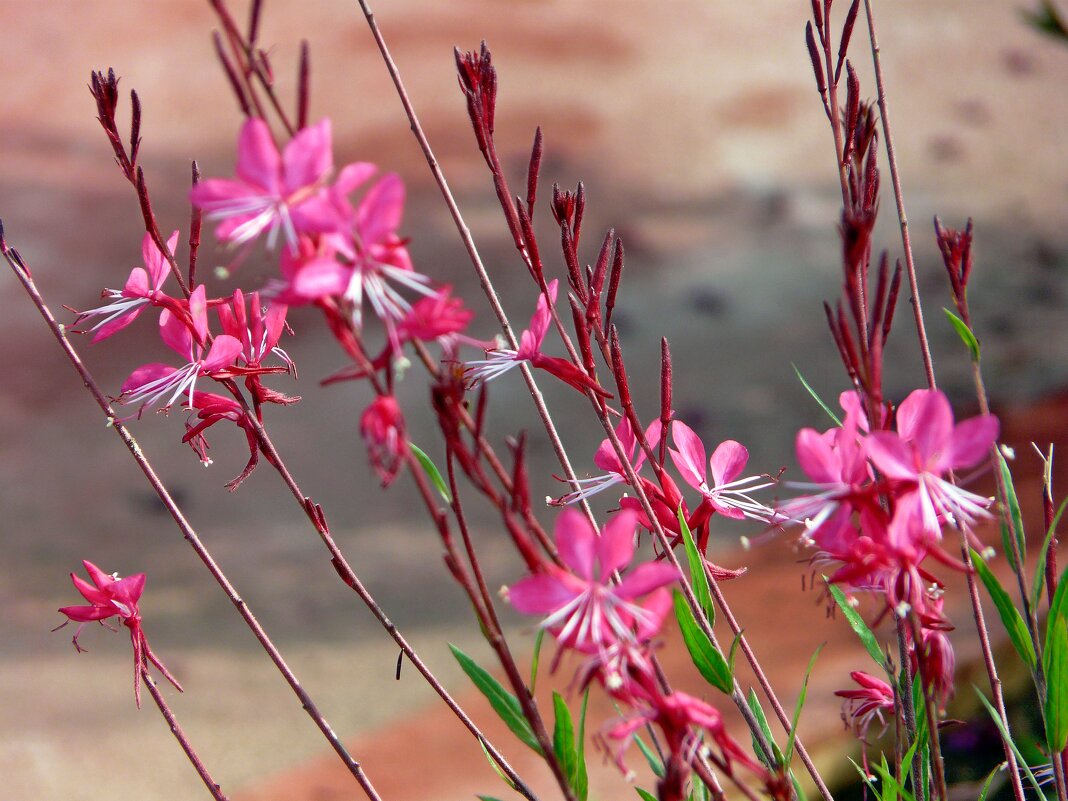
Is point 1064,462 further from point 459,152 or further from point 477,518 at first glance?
point 459,152

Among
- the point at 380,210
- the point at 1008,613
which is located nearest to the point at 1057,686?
the point at 1008,613

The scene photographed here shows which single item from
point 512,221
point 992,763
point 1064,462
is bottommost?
point 992,763

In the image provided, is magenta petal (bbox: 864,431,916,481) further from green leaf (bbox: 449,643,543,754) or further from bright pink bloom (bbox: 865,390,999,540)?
green leaf (bbox: 449,643,543,754)

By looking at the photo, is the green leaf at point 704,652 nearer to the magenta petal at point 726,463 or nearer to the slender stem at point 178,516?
the magenta petal at point 726,463

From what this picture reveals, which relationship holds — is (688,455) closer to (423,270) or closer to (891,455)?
(891,455)

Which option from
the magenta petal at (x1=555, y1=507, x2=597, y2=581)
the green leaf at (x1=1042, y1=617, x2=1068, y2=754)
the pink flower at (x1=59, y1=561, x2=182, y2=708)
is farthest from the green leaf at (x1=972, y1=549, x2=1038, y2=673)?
the pink flower at (x1=59, y1=561, x2=182, y2=708)

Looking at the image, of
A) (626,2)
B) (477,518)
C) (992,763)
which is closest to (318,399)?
(477,518)

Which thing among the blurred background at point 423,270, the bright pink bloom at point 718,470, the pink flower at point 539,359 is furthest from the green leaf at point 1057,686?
the blurred background at point 423,270
